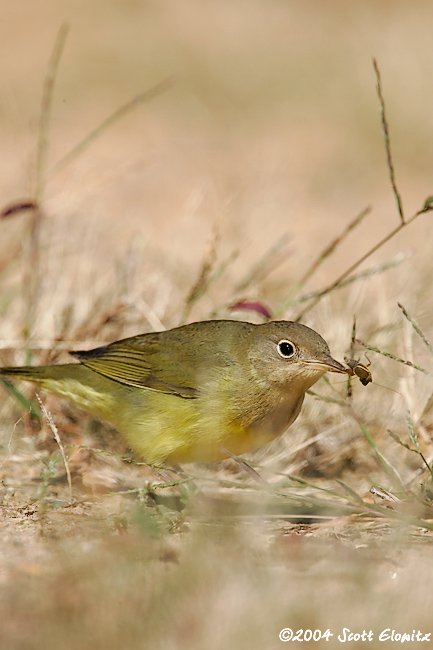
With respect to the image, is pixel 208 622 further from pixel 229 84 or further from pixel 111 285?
pixel 229 84

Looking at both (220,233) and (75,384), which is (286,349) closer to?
(75,384)

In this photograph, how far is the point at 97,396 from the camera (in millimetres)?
4938

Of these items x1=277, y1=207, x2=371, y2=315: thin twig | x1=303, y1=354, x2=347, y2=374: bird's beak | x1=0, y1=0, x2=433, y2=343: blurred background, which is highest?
x1=0, y1=0, x2=433, y2=343: blurred background

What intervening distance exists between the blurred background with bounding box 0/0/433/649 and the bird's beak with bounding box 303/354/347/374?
553 millimetres

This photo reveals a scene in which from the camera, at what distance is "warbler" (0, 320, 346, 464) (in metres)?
4.39

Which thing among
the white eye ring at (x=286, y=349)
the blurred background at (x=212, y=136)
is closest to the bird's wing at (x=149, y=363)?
the white eye ring at (x=286, y=349)

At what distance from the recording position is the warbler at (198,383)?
Answer: 4395 mm

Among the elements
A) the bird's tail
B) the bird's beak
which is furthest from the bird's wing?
the bird's beak

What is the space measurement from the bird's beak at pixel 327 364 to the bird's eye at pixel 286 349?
0.33 feet

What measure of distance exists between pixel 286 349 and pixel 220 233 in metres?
1.46

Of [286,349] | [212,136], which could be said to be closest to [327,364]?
[286,349]

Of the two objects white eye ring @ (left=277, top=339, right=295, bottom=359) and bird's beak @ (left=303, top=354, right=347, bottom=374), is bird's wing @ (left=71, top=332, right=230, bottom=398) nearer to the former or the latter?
white eye ring @ (left=277, top=339, right=295, bottom=359)

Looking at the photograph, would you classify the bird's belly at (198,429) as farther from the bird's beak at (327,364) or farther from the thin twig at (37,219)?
the thin twig at (37,219)

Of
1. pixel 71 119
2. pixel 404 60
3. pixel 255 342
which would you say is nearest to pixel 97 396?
pixel 255 342
